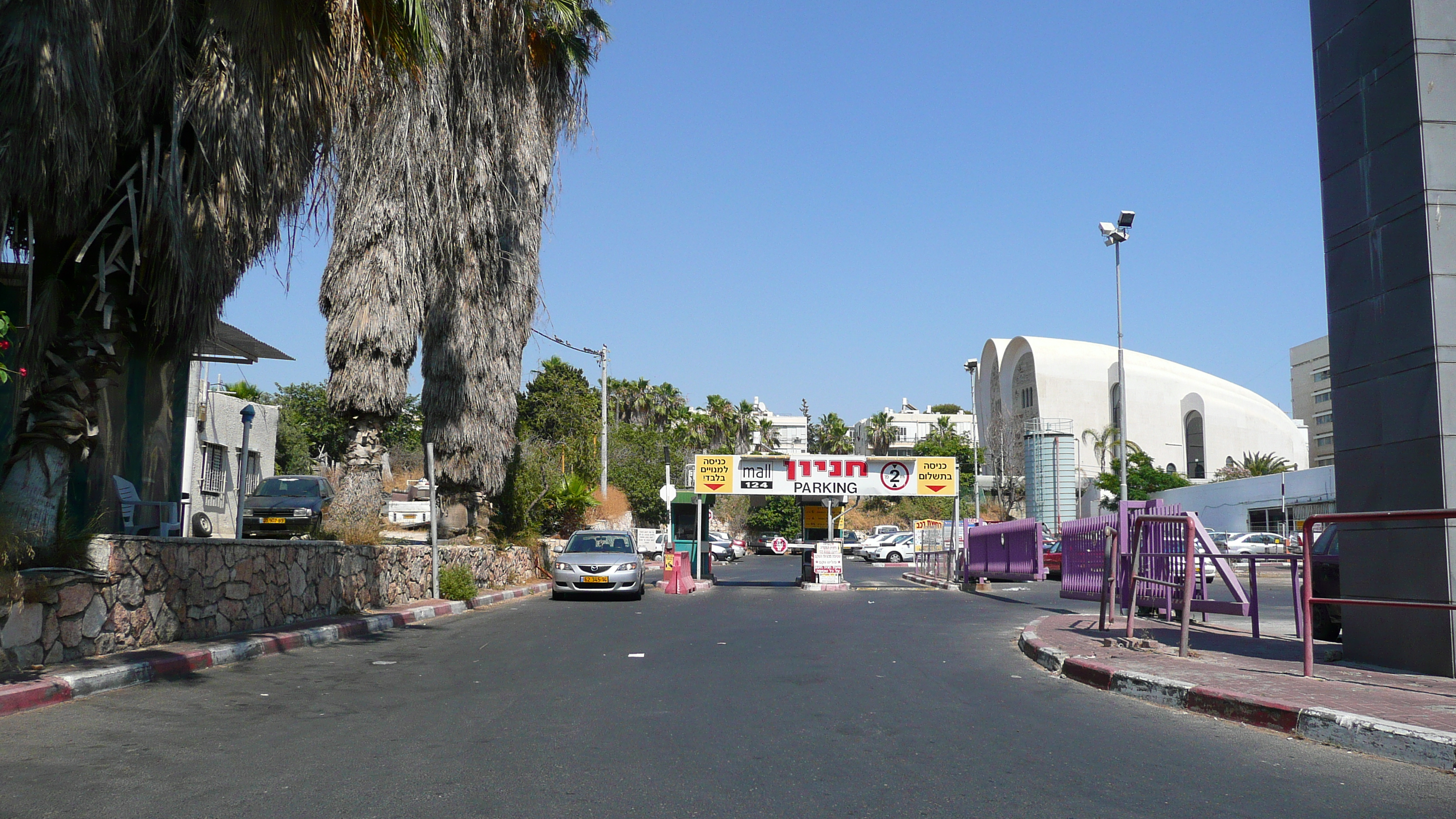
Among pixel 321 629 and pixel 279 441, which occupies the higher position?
pixel 279 441

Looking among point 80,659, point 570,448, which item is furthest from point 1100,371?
point 80,659

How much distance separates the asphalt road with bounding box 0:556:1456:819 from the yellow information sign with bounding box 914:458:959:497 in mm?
18118

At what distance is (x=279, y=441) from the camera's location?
4653 centimetres

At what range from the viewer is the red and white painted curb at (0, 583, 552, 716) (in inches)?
→ 292

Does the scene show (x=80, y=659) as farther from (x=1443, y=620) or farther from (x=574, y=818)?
(x=1443, y=620)

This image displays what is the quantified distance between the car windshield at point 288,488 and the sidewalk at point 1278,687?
612 inches

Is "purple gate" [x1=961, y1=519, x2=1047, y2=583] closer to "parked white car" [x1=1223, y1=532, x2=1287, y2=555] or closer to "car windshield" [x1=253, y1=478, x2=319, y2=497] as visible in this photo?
"car windshield" [x1=253, y1=478, x2=319, y2=497]

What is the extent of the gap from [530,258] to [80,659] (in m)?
15.8

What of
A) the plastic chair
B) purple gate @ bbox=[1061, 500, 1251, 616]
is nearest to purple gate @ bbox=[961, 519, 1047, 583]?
purple gate @ bbox=[1061, 500, 1251, 616]

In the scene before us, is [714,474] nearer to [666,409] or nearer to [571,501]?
[571,501]

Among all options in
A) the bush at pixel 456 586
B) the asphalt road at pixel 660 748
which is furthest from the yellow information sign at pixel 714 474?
the asphalt road at pixel 660 748

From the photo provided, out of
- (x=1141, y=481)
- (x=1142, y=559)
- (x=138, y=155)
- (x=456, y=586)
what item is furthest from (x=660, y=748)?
(x=1141, y=481)

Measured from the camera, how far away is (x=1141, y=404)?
9338 cm

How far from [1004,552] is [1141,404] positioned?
75752mm
